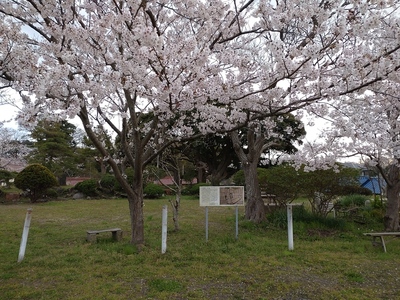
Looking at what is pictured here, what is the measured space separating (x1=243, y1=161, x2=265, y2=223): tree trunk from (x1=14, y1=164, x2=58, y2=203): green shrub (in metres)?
10.5

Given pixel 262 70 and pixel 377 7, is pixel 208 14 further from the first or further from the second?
pixel 377 7

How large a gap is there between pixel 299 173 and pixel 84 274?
5.43 metres

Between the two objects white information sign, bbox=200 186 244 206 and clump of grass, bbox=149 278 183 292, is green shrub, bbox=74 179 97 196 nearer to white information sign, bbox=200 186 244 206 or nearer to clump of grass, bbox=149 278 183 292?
white information sign, bbox=200 186 244 206

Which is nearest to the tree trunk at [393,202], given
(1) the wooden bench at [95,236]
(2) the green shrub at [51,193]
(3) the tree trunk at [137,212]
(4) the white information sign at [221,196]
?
(4) the white information sign at [221,196]

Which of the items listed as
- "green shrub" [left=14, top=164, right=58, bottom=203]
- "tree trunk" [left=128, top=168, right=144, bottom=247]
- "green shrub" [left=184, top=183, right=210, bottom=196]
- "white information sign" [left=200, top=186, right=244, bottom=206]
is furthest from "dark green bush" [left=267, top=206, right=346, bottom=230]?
"green shrub" [left=14, top=164, right=58, bottom=203]

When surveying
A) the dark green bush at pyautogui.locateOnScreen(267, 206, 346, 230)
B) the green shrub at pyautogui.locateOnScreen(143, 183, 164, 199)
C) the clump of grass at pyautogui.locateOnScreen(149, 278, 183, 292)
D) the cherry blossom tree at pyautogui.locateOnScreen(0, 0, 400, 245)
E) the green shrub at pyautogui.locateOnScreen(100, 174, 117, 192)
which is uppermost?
the cherry blossom tree at pyautogui.locateOnScreen(0, 0, 400, 245)

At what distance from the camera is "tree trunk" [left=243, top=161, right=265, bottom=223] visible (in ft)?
26.6

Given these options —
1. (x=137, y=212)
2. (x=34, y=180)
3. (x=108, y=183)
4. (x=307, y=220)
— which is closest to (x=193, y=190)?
(x=108, y=183)

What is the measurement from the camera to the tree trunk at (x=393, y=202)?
7137 millimetres

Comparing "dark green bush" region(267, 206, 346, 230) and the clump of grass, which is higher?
"dark green bush" region(267, 206, 346, 230)

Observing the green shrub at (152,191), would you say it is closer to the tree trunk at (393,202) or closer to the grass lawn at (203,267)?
the grass lawn at (203,267)

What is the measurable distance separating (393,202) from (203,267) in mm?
5348

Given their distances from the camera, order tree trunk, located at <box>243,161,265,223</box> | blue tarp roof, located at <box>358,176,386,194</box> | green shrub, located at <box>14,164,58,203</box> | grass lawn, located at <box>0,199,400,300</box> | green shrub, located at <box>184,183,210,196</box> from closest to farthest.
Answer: grass lawn, located at <box>0,199,400,300</box>, tree trunk, located at <box>243,161,265,223</box>, blue tarp roof, located at <box>358,176,386,194</box>, green shrub, located at <box>14,164,58,203</box>, green shrub, located at <box>184,183,210,196</box>

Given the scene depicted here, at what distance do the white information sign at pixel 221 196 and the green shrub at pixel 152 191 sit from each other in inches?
428
